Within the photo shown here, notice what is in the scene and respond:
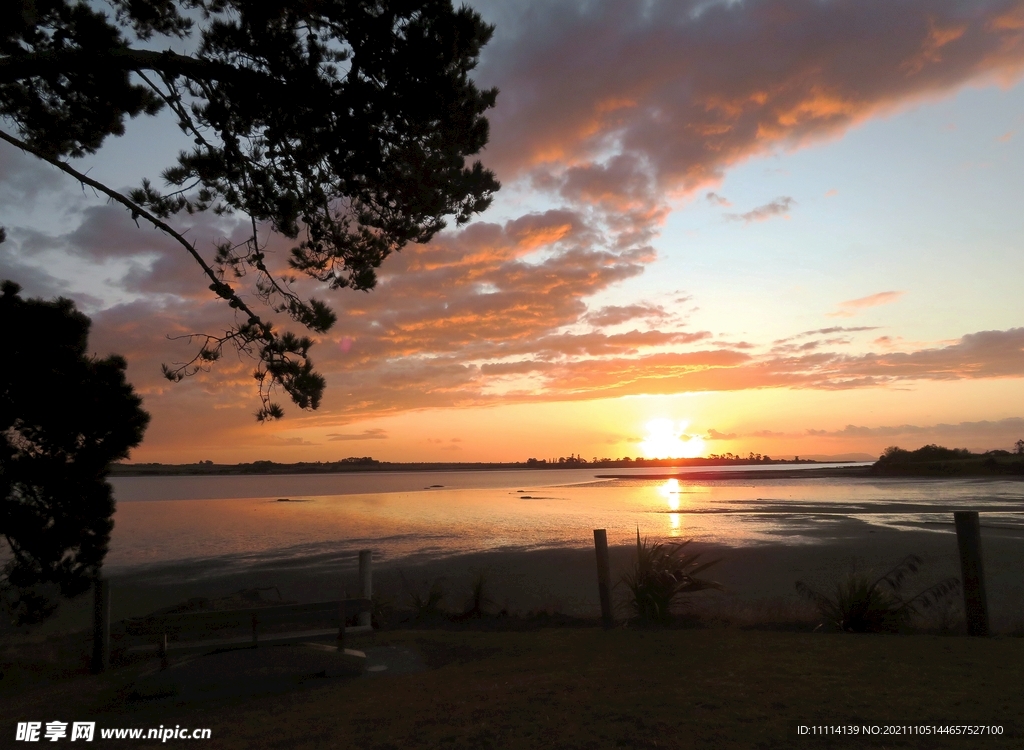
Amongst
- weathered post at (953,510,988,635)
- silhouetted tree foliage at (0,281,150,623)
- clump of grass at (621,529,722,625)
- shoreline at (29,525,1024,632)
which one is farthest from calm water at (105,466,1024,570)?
weathered post at (953,510,988,635)

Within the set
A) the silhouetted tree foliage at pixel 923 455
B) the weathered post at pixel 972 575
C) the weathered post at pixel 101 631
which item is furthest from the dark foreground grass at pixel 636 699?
the silhouetted tree foliage at pixel 923 455

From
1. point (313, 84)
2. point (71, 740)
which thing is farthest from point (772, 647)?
point (313, 84)

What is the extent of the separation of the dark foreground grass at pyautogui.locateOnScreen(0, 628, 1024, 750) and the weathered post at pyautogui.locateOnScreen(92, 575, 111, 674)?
28.1 inches

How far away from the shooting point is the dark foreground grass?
4.28 metres

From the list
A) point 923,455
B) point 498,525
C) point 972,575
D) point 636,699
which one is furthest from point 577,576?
point 923,455

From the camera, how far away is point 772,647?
6.53 m

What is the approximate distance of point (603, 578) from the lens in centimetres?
850

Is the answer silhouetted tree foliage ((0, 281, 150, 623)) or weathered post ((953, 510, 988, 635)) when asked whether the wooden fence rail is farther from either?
weathered post ((953, 510, 988, 635))

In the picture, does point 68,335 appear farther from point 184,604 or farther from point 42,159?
point 184,604

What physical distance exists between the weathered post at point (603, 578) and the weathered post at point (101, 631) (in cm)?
603

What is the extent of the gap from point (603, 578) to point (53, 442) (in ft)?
24.6

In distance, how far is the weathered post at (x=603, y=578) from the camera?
27.5 feet

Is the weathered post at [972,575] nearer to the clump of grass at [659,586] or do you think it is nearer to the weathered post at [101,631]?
the clump of grass at [659,586]

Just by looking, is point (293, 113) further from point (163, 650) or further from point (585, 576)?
point (585, 576)
